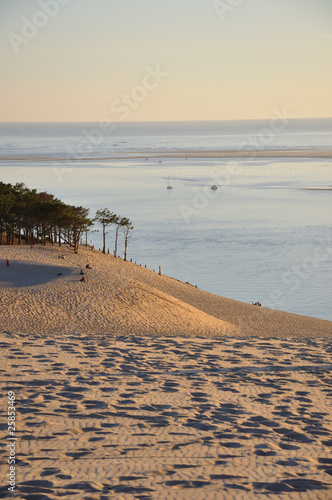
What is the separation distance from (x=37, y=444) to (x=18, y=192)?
1590 inches

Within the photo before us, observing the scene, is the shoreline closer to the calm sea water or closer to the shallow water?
the shallow water

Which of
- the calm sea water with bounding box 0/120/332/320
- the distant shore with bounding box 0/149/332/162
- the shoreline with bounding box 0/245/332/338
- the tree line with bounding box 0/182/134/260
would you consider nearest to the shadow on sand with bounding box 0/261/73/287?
the shoreline with bounding box 0/245/332/338

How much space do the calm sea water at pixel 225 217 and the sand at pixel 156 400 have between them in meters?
13.6

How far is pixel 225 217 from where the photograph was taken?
229ft

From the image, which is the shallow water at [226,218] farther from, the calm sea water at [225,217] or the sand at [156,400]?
the sand at [156,400]

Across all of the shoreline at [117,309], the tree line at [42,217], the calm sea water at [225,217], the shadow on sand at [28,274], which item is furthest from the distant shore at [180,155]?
the shoreline at [117,309]

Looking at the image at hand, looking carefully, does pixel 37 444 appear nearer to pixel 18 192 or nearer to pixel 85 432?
pixel 85 432

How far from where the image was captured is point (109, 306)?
2839 cm

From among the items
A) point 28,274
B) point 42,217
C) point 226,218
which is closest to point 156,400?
point 28,274

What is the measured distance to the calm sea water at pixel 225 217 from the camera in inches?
1695

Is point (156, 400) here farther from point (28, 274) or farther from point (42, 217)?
point (42, 217)

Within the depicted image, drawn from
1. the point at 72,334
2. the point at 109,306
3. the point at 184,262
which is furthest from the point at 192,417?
the point at 184,262

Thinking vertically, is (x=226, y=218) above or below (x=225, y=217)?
below

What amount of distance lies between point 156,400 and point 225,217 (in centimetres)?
5553
